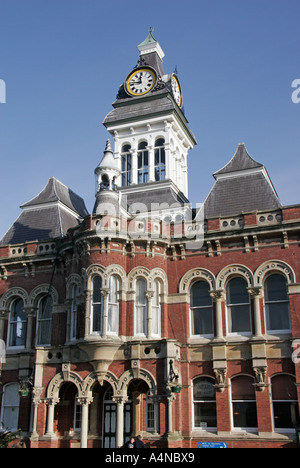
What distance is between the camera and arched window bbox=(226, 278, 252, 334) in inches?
921

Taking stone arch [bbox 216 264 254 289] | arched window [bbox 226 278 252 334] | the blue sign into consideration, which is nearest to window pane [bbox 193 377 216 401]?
the blue sign

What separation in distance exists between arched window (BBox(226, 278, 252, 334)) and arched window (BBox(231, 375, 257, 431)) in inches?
86.1

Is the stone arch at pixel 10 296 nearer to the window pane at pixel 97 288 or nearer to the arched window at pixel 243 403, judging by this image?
the window pane at pixel 97 288

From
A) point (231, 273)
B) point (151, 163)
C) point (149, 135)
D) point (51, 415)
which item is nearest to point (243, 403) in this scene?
point (231, 273)

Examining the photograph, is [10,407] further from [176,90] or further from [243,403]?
[176,90]

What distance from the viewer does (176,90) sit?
3716 cm

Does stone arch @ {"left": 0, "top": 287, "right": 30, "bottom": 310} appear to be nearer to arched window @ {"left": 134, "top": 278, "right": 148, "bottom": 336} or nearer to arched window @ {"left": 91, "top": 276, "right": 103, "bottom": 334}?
arched window @ {"left": 91, "top": 276, "right": 103, "bottom": 334}

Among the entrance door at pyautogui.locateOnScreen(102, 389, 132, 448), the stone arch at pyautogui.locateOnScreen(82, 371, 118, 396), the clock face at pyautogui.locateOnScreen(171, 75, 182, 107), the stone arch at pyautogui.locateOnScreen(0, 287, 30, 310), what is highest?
the clock face at pyautogui.locateOnScreen(171, 75, 182, 107)

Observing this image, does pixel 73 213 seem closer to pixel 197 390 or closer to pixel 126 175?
pixel 126 175

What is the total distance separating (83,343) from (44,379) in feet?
8.79

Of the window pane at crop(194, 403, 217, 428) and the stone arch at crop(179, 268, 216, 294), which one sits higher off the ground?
the stone arch at crop(179, 268, 216, 294)

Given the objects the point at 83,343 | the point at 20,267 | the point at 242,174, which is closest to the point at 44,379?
the point at 83,343
